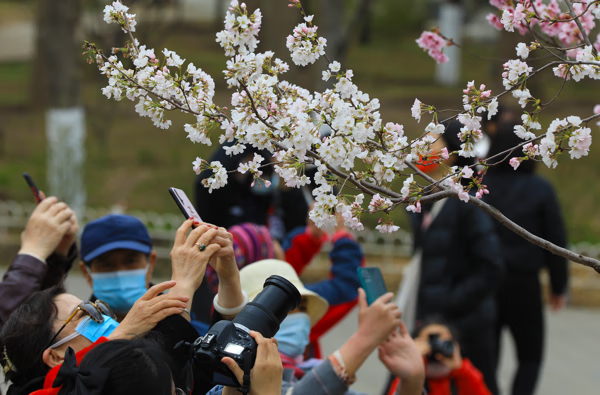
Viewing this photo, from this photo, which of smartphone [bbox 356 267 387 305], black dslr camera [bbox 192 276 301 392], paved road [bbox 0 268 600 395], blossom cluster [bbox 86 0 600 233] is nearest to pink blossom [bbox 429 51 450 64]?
blossom cluster [bbox 86 0 600 233]

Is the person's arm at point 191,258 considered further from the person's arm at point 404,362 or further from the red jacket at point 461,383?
the red jacket at point 461,383

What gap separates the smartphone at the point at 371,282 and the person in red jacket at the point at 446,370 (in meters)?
0.79

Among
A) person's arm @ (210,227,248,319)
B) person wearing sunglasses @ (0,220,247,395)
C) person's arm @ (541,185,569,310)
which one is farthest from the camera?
person's arm @ (541,185,569,310)

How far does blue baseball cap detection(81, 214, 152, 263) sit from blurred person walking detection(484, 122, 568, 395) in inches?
91.3

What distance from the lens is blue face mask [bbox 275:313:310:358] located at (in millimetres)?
2617

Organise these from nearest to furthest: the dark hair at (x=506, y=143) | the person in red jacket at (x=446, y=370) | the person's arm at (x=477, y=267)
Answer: the person in red jacket at (x=446, y=370), the person's arm at (x=477, y=267), the dark hair at (x=506, y=143)

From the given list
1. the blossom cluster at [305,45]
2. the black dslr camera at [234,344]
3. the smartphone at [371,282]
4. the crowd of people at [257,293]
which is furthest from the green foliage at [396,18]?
the black dslr camera at [234,344]

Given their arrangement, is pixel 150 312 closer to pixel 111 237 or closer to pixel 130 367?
pixel 130 367

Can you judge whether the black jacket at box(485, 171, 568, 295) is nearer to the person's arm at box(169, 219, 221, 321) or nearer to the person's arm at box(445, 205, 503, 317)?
the person's arm at box(445, 205, 503, 317)

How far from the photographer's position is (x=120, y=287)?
2.71 meters

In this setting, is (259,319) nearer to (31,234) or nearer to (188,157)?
(31,234)

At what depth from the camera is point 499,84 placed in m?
12.0

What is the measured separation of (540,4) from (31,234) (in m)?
1.98

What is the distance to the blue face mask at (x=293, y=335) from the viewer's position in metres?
2.62
